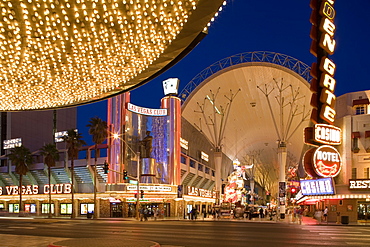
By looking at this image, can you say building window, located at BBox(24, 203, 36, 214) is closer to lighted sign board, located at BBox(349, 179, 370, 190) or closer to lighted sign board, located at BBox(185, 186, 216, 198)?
lighted sign board, located at BBox(185, 186, 216, 198)

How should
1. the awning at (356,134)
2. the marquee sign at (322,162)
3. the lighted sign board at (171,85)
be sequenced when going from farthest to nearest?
1. the lighted sign board at (171,85)
2. the awning at (356,134)
3. the marquee sign at (322,162)

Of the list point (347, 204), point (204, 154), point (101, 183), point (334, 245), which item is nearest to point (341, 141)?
point (347, 204)

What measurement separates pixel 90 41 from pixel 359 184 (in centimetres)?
4119

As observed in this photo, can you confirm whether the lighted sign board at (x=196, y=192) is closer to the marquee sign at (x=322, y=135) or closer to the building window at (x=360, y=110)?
the building window at (x=360, y=110)

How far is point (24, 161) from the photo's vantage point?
72.4m

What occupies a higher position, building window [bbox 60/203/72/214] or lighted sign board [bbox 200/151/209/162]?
lighted sign board [bbox 200/151/209/162]

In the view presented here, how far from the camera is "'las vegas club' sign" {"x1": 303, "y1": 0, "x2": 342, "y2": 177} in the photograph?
134ft

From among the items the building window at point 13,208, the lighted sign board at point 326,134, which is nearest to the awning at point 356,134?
the lighted sign board at point 326,134

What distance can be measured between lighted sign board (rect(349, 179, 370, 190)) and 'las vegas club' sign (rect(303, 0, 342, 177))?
3535mm

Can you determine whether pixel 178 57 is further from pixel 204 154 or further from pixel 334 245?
pixel 204 154

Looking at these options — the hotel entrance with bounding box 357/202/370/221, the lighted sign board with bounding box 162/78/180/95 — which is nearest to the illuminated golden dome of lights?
the hotel entrance with bounding box 357/202/370/221

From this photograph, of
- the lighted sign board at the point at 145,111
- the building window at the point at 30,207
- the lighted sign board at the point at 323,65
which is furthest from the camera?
the building window at the point at 30,207

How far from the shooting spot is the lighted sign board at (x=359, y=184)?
42688mm

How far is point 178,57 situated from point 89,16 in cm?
346
